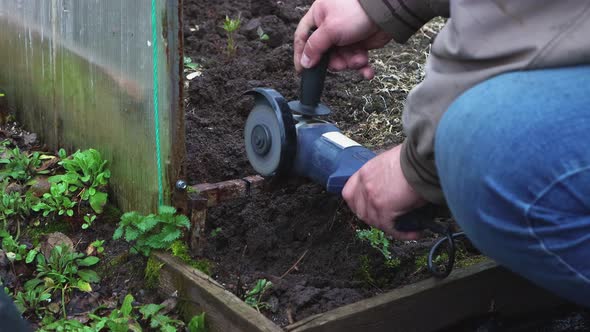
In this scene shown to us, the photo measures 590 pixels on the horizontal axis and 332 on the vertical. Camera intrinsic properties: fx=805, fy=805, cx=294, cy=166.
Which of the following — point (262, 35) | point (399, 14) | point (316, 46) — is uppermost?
point (399, 14)

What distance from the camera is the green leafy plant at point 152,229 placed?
2561 mm

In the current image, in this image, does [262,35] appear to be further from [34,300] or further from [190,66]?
[34,300]

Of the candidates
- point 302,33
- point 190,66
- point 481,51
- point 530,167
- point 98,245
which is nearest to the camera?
point 530,167

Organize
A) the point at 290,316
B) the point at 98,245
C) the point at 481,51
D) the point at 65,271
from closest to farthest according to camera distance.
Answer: the point at 481,51
the point at 290,316
the point at 65,271
the point at 98,245

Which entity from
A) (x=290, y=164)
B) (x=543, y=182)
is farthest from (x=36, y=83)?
(x=543, y=182)

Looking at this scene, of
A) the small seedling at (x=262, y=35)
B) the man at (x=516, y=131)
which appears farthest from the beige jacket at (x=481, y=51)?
the small seedling at (x=262, y=35)

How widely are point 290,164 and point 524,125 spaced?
1.22 meters

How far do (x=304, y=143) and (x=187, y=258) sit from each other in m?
0.53

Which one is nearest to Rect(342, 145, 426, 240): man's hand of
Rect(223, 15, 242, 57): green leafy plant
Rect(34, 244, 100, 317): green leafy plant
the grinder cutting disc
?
the grinder cutting disc

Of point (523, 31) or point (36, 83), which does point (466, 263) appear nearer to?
point (523, 31)

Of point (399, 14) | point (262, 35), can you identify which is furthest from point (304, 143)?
point (262, 35)

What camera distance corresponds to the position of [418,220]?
2049 millimetres

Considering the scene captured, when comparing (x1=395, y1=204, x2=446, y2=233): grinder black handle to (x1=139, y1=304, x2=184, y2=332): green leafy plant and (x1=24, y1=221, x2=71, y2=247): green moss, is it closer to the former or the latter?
(x1=139, y1=304, x2=184, y2=332): green leafy plant

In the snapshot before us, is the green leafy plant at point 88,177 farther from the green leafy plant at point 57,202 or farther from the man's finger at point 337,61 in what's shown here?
the man's finger at point 337,61
